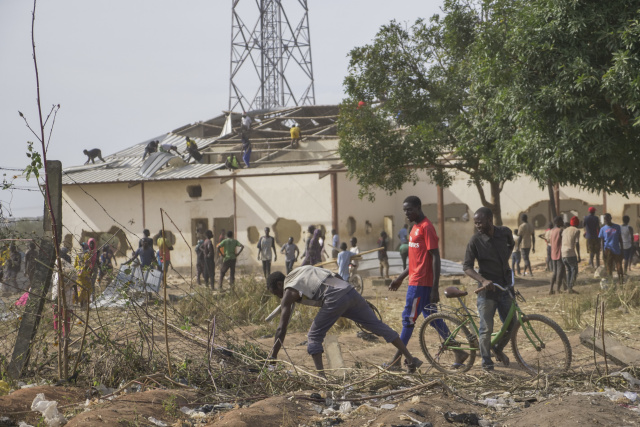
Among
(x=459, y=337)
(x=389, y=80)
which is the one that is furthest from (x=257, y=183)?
(x=459, y=337)

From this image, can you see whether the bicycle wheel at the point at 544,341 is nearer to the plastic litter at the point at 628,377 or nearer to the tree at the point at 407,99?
the plastic litter at the point at 628,377

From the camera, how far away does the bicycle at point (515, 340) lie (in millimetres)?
6480

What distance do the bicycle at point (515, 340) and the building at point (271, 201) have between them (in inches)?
564

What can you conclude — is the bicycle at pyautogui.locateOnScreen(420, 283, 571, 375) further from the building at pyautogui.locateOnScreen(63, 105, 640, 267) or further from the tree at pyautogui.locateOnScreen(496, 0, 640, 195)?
the building at pyautogui.locateOnScreen(63, 105, 640, 267)

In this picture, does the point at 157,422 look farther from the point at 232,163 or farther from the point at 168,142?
the point at 168,142

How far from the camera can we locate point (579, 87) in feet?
32.8

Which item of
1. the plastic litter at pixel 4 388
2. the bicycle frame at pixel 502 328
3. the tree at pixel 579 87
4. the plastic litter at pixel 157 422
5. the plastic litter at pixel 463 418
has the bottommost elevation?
the plastic litter at pixel 463 418

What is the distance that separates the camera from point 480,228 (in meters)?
6.60

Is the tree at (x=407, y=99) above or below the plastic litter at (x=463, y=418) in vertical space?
above

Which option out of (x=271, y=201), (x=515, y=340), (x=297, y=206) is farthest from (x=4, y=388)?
(x=271, y=201)

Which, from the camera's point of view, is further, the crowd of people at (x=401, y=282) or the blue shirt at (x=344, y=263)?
→ the blue shirt at (x=344, y=263)

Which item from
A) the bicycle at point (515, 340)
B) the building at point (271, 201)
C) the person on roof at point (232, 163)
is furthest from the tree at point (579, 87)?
the person on roof at point (232, 163)

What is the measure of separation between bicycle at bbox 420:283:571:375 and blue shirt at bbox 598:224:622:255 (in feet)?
24.1

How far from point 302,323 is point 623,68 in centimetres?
562
